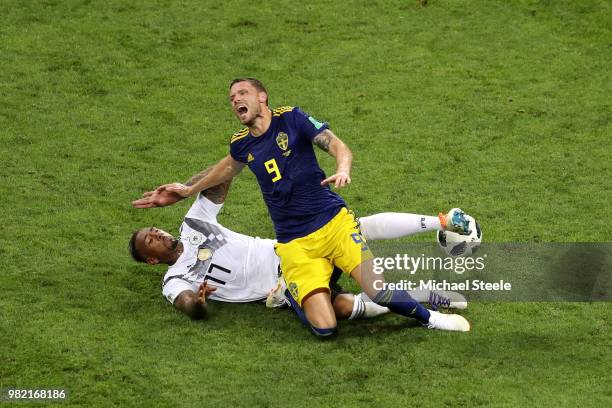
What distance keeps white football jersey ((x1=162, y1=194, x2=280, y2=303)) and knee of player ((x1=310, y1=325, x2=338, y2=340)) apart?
A: 2.46ft

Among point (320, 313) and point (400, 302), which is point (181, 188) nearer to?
point (320, 313)

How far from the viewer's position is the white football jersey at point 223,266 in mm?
8836

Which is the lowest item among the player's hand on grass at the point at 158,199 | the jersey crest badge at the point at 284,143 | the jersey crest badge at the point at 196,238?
the jersey crest badge at the point at 196,238

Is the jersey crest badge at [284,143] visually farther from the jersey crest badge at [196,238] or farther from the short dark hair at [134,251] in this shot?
the short dark hair at [134,251]

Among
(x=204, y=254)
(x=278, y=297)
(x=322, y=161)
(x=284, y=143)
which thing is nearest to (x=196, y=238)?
(x=204, y=254)

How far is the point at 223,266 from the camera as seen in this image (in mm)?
8844

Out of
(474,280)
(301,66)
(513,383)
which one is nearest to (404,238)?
(474,280)

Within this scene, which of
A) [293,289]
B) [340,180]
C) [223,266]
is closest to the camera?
[340,180]

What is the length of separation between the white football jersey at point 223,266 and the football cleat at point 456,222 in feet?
4.40

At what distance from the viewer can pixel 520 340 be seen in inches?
316

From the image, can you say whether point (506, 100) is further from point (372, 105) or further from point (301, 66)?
point (301, 66)

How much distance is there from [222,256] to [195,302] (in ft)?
1.84

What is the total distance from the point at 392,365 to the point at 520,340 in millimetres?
969

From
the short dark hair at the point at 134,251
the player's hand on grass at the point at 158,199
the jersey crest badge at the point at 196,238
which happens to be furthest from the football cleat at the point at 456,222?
the short dark hair at the point at 134,251
